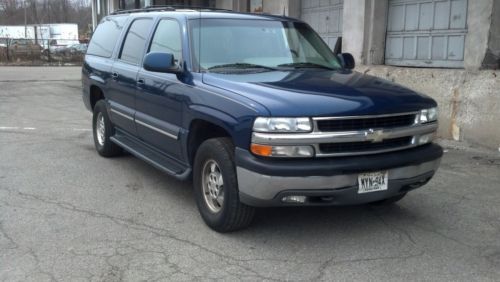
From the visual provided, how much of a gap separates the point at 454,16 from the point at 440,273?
5955 mm

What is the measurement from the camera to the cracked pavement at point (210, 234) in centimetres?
381

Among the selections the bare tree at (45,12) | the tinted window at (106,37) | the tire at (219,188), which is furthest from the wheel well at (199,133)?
the bare tree at (45,12)

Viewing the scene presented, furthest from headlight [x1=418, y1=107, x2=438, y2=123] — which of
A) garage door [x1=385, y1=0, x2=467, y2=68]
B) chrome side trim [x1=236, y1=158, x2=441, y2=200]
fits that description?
garage door [x1=385, y1=0, x2=467, y2=68]

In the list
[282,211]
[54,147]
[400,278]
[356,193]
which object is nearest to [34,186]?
[54,147]

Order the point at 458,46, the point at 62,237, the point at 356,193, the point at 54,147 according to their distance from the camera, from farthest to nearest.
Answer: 1. the point at 458,46
2. the point at 54,147
3. the point at 62,237
4. the point at 356,193

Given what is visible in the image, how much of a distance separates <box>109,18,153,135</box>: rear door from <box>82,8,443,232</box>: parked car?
0.03 metres

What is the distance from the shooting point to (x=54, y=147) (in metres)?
8.03

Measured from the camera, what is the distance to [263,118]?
12.6ft

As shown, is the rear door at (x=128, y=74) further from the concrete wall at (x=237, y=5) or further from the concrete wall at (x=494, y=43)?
the concrete wall at (x=237, y=5)

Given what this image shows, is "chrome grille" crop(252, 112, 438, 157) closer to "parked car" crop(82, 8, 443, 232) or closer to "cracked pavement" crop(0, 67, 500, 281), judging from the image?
"parked car" crop(82, 8, 443, 232)

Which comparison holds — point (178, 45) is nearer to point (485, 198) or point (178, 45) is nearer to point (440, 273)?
point (440, 273)

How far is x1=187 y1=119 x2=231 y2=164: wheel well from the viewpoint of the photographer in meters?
4.57

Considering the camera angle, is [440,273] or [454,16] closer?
[440,273]

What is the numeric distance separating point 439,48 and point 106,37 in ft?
17.8
